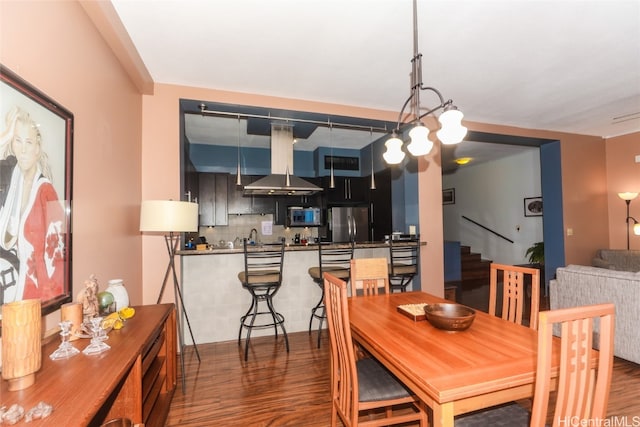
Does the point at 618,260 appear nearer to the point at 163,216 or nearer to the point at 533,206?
the point at 533,206

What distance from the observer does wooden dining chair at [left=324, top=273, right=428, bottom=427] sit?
150 cm

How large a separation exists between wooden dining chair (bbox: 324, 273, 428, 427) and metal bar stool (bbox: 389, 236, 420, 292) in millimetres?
1770

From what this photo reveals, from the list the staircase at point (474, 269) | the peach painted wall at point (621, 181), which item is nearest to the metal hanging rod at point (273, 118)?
the staircase at point (474, 269)

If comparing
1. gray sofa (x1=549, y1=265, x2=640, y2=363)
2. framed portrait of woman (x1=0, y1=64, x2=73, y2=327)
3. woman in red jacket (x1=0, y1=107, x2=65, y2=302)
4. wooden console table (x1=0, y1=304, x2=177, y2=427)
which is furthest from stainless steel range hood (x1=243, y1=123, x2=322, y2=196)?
gray sofa (x1=549, y1=265, x2=640, y2=363)

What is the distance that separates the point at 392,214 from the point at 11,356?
4722mm

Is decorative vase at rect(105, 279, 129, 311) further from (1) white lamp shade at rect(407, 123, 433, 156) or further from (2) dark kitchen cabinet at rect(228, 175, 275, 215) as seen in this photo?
(2) dark kitchen cabinet at rect(228, 175, 275, 215)

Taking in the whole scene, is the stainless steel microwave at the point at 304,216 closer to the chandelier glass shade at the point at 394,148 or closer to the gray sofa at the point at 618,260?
the chandelier glass shade at the point at 394,148

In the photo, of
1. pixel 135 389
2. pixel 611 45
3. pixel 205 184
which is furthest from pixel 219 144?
pixel 611 45

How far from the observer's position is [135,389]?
56.1 inches

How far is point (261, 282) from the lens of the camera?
297 cm

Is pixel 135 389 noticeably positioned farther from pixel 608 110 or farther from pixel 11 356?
pixel 608 110

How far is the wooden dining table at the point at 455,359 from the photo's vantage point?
106 cm

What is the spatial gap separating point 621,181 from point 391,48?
17.5ft

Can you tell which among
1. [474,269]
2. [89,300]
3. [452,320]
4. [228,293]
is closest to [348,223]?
[228,293]
